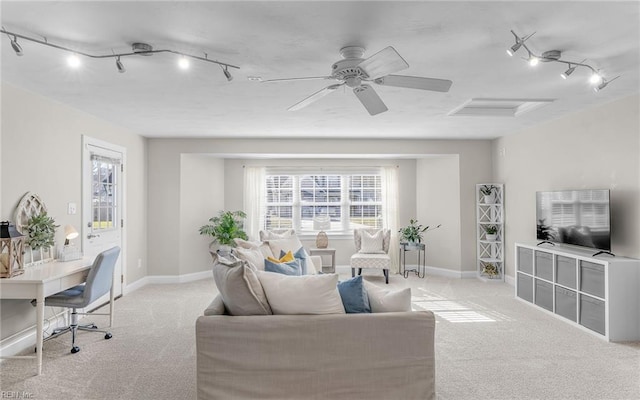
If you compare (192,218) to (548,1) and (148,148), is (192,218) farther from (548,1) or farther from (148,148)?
(548,1)

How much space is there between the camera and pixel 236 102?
13.8 feet

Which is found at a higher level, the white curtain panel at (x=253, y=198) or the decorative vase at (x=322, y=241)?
the white curtain panel at (x=253, y=198)

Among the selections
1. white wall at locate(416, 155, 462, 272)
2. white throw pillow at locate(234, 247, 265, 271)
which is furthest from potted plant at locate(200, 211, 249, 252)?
white wall at locate(416, 155, 462, 272)

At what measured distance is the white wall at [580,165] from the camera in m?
3.96

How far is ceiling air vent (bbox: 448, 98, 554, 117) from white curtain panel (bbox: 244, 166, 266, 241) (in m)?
3.84

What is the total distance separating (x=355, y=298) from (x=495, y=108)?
11.7 feet

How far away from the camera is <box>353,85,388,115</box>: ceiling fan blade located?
2883 mm

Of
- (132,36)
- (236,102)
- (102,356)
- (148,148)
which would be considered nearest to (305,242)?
(148,148)

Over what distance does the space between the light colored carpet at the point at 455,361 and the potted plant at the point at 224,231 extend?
1785 millimetres

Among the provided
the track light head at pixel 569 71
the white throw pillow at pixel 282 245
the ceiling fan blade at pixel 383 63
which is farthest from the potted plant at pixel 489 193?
the ceiling fan blade at pixel 383 63

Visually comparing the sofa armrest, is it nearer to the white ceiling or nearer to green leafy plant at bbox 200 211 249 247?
the white ceiling

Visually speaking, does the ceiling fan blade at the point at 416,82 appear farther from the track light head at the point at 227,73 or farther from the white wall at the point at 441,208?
the white wall at the point at 441,208

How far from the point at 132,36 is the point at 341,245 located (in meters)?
5.57

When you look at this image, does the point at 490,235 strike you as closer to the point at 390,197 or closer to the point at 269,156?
the point at 390,197
